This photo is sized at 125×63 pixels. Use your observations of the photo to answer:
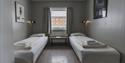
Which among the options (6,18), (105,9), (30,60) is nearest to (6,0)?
(6,18)

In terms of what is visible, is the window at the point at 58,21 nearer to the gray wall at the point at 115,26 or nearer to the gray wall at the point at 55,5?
the gray wall at the point at 55,5

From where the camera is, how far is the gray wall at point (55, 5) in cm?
712

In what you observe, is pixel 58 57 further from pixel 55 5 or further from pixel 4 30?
pixel 55 5

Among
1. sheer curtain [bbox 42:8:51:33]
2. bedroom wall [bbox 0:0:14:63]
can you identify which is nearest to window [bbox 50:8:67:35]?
sheer curtain [bbox 42:8:51:33]

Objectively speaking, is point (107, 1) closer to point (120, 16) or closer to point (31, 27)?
point (120, 16)

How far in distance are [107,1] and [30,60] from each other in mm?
2735

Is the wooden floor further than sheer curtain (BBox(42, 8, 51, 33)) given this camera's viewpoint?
No

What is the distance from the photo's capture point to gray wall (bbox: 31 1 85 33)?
7.12 meters

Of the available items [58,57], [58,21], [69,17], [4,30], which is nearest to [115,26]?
[58,57]

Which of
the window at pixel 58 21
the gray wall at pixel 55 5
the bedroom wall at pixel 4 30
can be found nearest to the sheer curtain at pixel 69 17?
the gray wall at pixel 55 5

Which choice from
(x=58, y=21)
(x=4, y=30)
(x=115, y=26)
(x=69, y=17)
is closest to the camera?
(x=4, y=30)

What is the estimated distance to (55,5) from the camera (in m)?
7.11

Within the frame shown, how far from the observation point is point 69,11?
7.10 m

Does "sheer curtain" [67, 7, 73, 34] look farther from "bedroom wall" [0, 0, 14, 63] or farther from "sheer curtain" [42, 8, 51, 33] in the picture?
"bedroom wall" [0, 0, 14, 63]
